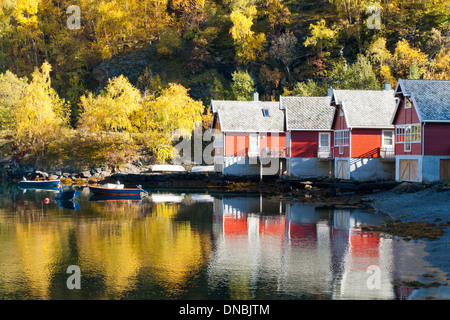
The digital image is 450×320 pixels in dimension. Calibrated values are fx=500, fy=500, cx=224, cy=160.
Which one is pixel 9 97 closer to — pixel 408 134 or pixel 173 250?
pixel 408 134

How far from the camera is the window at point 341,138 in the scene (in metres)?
50.2

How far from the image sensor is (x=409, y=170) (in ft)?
139

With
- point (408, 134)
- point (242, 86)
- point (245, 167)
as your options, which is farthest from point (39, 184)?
point (408, 134)

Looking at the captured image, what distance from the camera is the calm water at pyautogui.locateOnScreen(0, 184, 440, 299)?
15955mm

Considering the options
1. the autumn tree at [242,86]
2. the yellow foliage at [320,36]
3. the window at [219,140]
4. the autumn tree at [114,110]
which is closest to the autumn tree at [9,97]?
the autumn tree at [114,110]

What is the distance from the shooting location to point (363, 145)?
49031 mm

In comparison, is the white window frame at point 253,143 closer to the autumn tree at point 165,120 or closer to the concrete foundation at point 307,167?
the concrete foundation at point 307,167

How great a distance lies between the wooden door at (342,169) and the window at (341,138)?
1852 mm

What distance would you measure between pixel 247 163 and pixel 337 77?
873 inches

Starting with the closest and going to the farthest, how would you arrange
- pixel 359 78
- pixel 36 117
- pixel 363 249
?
1. pixel 363 249
2. pixel 359 78
3. pixel 36 117

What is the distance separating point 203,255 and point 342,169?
32640mm

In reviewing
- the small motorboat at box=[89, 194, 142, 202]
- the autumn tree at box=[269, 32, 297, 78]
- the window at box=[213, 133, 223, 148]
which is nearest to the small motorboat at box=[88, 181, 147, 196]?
the small motorboat at box=[89, 194, 142, 202]

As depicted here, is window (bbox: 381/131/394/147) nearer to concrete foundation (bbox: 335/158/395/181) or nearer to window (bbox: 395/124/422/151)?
concrete foundation (bbox: 335/158/395/181)
